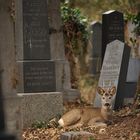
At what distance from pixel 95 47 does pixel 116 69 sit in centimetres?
1248

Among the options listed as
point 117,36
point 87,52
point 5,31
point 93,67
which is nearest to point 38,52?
point 5,31

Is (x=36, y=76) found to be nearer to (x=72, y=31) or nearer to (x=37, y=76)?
(x=37, y=76)

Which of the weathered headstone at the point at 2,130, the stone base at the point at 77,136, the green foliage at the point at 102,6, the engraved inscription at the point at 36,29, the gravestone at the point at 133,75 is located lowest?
the stone base at the point at 77,136

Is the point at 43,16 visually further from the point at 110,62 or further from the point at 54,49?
the point at 54,49

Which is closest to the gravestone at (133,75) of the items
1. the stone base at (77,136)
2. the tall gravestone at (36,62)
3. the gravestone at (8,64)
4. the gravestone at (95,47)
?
the tall gravestone at (36,62)

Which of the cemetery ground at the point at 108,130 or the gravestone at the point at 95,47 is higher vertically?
the gravestone at the point at 95,47

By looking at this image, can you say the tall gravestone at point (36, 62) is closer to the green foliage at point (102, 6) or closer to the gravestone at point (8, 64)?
the gravestone at point (8, 64)

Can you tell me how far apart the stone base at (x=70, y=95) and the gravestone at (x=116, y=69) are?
2.18 m

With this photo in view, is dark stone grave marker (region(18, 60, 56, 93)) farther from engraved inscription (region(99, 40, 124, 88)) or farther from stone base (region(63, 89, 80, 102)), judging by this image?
stone base (region(63, 89, 80, 102))

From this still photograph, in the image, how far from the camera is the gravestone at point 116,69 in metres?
14.1

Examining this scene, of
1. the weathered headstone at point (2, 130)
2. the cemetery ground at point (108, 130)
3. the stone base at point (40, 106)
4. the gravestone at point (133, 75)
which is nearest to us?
the weathered headstone at point (2, 130)

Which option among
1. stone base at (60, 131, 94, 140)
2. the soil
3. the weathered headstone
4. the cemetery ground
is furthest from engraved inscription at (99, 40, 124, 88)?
the weathered headstone

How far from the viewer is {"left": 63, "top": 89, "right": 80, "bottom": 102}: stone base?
16531mm

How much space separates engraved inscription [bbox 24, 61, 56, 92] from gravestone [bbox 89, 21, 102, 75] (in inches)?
528
